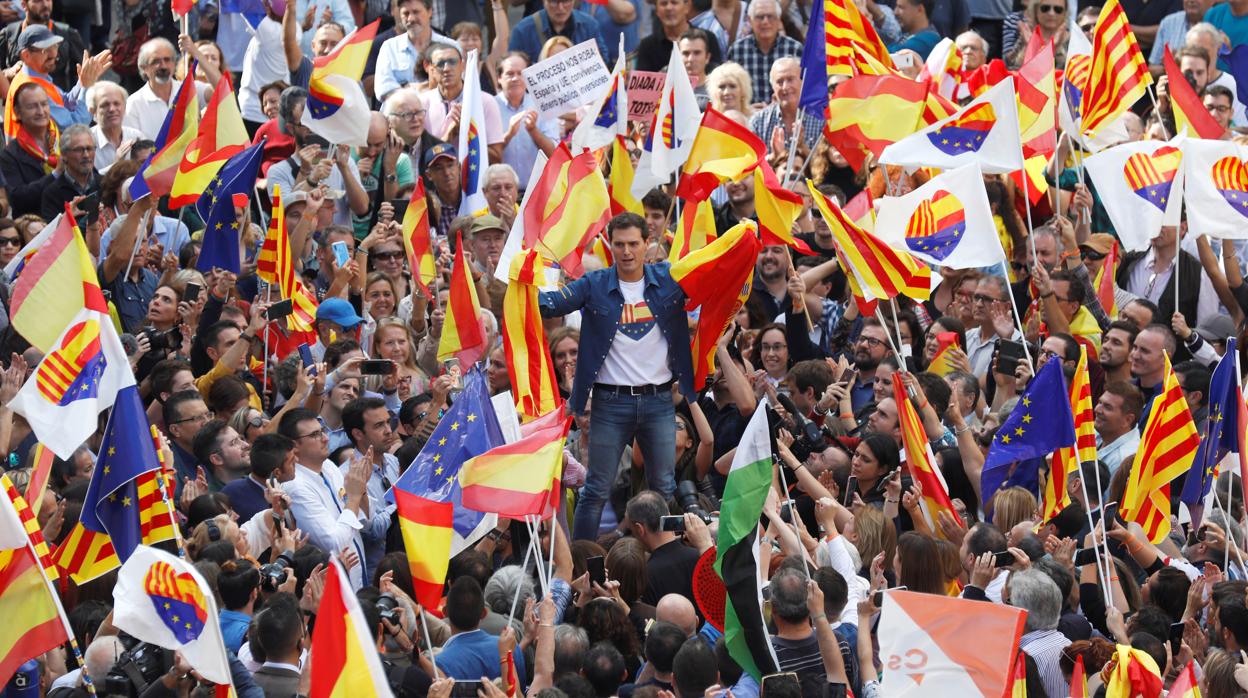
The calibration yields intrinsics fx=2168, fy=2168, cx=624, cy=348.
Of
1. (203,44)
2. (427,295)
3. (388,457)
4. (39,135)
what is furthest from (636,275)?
(203,44)

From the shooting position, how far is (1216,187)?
43.1 ft

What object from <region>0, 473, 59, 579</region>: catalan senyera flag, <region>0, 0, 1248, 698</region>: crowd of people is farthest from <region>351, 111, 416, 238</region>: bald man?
<region>0, 473, 59, 579</region>: catalan senyera flag

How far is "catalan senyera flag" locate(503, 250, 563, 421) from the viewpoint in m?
11.6

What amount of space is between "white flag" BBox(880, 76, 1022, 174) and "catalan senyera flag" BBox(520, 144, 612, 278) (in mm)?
1824

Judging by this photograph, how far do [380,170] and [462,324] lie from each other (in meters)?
3.58

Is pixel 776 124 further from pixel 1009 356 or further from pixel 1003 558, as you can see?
pixel 1003 558

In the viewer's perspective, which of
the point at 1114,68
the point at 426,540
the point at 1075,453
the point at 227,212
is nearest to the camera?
the point at 426,540

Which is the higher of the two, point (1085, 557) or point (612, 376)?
point (612, 376)

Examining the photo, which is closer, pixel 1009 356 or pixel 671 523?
pixel 671 523

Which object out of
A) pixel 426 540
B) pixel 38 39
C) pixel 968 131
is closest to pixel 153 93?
pixel 38 39

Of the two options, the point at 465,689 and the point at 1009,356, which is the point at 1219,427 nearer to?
the point at 1009,356

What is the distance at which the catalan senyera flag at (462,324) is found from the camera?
39.4 feet

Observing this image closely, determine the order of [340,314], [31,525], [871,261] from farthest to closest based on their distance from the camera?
[340,314] < [871,261] < [31,525]

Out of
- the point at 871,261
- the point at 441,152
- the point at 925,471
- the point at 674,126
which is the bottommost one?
the point at 925,471
